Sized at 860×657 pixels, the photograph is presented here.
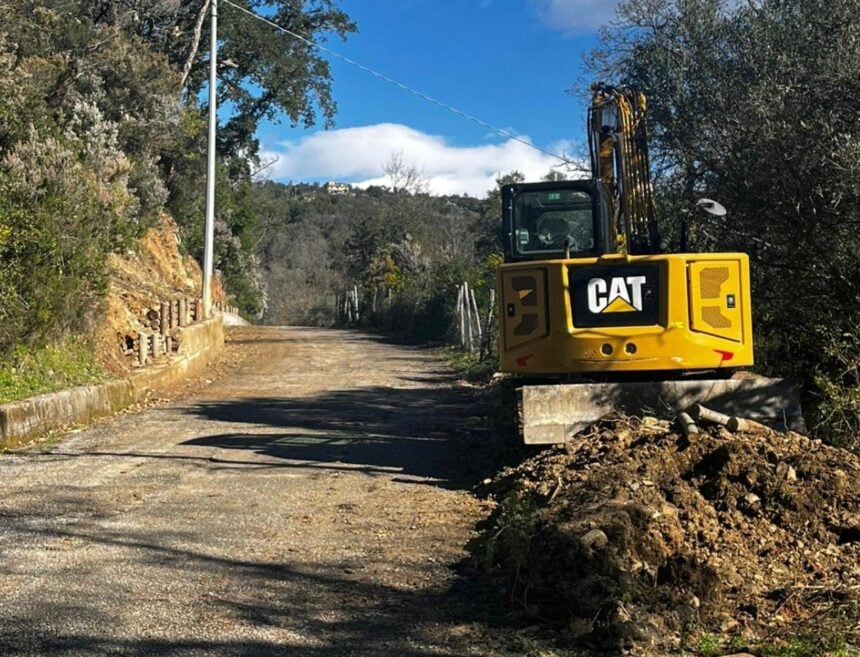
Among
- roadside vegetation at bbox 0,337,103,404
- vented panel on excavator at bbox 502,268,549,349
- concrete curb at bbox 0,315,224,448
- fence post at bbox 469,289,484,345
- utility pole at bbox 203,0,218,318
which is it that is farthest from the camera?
utility pole at bbox 203,0,218,318

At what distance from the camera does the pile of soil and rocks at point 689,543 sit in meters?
5.33

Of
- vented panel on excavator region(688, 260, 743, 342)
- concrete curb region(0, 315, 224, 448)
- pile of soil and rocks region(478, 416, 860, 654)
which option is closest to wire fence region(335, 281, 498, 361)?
concrete curb region(0, 315, 224, 448)

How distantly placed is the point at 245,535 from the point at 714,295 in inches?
201

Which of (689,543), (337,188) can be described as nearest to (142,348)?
(689,543)

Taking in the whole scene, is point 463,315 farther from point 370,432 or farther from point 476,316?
point 370,432

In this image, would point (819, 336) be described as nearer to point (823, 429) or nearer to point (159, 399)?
point (823, 429)

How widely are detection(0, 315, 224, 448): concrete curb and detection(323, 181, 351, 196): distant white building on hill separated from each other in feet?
322

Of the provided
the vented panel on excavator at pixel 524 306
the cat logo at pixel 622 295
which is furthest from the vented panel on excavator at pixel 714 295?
the vented panel on excavator at pixel 524 306

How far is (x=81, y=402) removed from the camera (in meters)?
13.7

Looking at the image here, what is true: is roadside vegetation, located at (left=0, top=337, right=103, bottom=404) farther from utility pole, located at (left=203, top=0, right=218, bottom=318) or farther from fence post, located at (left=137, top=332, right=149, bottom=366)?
utility pole, located at (left=203, top=0, right=218, bottom=318)

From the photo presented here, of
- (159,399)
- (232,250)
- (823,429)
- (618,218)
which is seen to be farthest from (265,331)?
→ (823,429)

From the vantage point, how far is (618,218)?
11703mm

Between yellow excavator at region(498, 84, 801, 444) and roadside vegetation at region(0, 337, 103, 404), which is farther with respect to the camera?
roadside vegetation at region(0, 337, 103, 404)

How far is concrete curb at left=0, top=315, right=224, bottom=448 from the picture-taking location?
11875 millimetres
